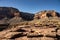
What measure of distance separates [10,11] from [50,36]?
12957 cm

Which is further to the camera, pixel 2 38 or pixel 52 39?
pixel 2 38

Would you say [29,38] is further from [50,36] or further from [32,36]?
[50,36]

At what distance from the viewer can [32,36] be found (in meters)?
27.8

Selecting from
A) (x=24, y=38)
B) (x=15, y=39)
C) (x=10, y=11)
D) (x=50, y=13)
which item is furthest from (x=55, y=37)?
(x=10, y=11)

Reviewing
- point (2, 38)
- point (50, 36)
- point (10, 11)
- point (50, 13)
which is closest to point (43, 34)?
point (50, 36)

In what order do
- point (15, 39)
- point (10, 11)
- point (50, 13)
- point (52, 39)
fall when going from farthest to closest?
point (10, 11)
point (50, 13)
point (15, 39)
point (52, 39)

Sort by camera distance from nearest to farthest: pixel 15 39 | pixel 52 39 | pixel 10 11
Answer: pixel 52 39, pixel 15 39, pixel 10 11

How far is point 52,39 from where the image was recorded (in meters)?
26.2

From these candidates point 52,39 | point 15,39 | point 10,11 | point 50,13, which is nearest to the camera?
point 52,39

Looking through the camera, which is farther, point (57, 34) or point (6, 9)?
point (6, 9)

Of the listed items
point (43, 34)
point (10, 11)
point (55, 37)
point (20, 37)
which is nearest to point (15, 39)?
point (20, 37)

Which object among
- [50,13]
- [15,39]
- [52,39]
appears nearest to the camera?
[52,39]

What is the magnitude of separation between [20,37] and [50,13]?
70.3m

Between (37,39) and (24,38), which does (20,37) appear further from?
(37,39)
